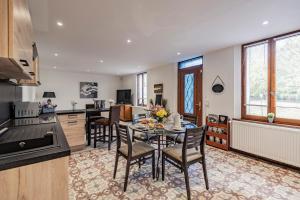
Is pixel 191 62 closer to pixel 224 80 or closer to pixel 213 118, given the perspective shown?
pixel 224 80

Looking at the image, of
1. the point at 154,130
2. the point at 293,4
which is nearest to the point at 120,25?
the point at 154,130

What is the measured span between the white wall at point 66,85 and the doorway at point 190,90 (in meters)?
5.00

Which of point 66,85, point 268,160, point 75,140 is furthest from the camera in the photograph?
point 66,85

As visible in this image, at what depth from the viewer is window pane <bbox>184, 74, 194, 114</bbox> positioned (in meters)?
5.12

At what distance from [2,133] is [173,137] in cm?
265

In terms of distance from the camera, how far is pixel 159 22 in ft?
8.59

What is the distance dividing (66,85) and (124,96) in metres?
2.89

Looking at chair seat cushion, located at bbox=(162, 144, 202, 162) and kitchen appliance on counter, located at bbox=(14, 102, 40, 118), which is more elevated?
kitchen appliance on counter, located at bbox=(14, 102, 40, 118)

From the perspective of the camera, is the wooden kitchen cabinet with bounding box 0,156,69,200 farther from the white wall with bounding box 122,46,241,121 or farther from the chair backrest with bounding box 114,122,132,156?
the white wall with bounding box 122,46,241,121

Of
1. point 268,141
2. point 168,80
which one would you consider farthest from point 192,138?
point 168,80

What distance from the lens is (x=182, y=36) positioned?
10.5 ft

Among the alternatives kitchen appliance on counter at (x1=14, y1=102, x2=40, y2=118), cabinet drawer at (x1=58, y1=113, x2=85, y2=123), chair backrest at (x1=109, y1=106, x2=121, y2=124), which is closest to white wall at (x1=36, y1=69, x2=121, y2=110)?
cabinet drawer at (x1=58, y1=113, x2=85, y2=123)

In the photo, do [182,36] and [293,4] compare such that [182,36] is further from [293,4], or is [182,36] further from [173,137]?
[173,137]

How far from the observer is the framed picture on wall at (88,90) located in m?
8.27
